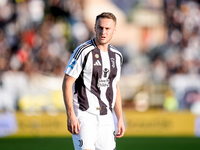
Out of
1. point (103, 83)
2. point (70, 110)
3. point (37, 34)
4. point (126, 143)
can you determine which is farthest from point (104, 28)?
point (37, 34)

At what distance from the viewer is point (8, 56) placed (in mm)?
11836

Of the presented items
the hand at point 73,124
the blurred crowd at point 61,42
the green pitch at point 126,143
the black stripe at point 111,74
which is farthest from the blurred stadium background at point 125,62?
the hand at point 73,124

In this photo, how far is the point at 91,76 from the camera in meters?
3.80

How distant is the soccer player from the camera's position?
369 cm

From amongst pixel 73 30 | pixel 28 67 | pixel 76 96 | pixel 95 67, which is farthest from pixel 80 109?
pixel 73 30

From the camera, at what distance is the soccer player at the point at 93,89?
369cm

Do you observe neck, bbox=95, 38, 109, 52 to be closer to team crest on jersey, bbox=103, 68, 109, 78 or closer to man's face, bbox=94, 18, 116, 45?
man's face, bbox=94, 18, 116, 45

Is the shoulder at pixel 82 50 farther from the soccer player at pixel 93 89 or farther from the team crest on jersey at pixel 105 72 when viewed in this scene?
the team crest on jersey at pixel 105 72

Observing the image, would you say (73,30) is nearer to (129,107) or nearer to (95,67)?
(129,107)

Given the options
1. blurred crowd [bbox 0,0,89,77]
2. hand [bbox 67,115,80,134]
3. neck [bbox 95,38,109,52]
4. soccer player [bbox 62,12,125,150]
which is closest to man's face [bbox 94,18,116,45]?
soccer player [bbox 62,12,125,150]

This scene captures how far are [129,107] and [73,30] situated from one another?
11.5 feet

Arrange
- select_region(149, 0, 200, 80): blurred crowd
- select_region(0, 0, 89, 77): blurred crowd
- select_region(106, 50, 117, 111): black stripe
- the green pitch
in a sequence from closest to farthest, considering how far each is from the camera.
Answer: select_region(106, 50, 117, 111): black stripe < the green pitch < select_region(0, 0, 89, 77): blurred crowd < select_region(149, 0, 200, 80): blurred crowd

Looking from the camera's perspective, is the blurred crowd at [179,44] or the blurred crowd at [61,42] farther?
the blurred crowd at [179,44]

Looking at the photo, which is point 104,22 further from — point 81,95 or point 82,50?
point 81,95
